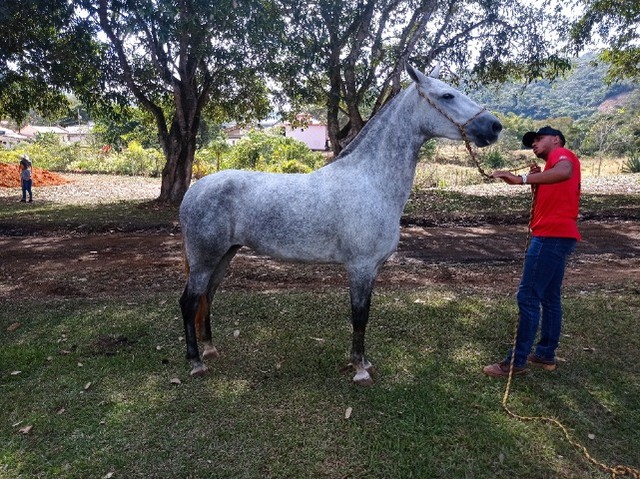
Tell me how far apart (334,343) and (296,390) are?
1.06m

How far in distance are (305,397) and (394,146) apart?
2.35m

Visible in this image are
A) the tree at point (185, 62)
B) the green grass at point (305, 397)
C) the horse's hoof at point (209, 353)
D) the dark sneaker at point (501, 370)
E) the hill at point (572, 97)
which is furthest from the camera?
the hill at point (572, 97)

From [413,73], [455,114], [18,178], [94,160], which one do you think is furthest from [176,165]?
[94,160]

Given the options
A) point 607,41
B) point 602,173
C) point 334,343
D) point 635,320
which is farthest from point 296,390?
point 602,173

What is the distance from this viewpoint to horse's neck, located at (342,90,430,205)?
428cm

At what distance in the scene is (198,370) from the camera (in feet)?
15.8

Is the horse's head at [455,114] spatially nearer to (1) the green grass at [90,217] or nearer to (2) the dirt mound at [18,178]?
(1) the green grass at [90,217]

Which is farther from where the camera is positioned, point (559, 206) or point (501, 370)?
point (501, 370)

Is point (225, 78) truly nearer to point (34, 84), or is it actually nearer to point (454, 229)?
point (34, 84)

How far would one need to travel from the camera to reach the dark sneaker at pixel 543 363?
16.2ft

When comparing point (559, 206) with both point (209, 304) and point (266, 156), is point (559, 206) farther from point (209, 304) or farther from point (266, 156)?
point (266, 156)

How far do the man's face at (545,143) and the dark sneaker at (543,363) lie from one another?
2.04 m

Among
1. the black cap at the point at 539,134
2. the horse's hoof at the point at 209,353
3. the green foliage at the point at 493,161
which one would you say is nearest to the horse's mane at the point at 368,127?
the black cap at the point at 539,134

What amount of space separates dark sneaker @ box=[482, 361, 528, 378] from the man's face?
2050 millimetres
